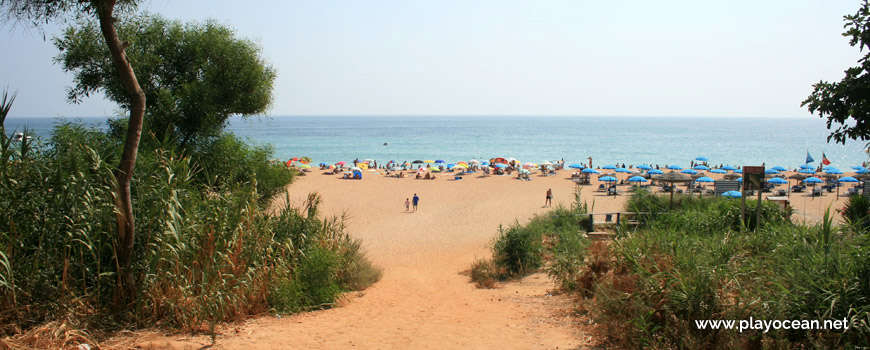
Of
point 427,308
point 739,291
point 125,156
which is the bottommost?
point 427,308

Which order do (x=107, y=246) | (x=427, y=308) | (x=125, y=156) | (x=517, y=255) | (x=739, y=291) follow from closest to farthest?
(x=739, y=291)
(x=125, y=156)
(x=107, y=246)
(x=427, y=308)
(x=517, y=255)

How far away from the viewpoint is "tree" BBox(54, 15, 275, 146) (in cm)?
1075

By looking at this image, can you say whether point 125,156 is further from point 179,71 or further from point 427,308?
point 179,71

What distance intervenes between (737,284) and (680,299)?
1.70 ft

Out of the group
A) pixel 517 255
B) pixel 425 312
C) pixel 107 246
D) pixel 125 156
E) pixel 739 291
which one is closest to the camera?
pixel 739 291

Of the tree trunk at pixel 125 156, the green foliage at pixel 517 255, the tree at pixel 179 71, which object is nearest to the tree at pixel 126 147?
the tree trunk at pixel 125 156

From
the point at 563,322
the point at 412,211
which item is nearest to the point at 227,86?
the point at 563,322

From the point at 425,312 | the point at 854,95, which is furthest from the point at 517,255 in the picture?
the point at 854,95

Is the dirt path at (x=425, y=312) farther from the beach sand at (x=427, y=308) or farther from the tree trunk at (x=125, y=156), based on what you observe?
the tree trunk at (x=125, y=156)

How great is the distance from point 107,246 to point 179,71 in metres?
6.96

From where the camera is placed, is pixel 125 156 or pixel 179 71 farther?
pixel 179 71

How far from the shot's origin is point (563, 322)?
22.0ft

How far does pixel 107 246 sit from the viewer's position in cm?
578

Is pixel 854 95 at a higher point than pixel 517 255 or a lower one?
higher
